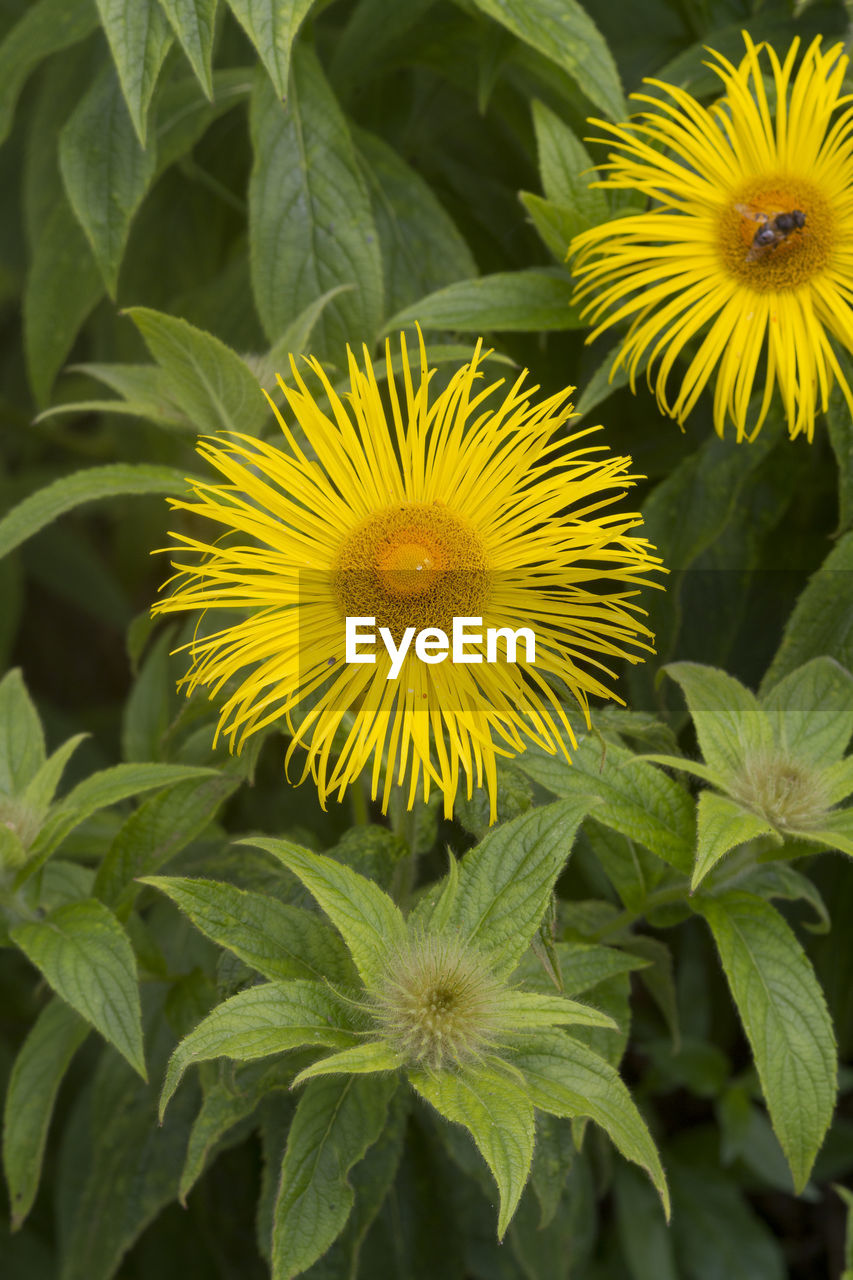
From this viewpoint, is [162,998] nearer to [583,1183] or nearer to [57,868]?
[57,868]

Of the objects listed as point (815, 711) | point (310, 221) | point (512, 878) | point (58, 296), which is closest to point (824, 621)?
point (815, 711)

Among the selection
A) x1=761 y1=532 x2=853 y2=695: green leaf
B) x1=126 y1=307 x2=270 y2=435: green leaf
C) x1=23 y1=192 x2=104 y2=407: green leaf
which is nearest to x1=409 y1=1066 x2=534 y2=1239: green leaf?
x1=761 y1=532 x2=853 y2=695: green leaf

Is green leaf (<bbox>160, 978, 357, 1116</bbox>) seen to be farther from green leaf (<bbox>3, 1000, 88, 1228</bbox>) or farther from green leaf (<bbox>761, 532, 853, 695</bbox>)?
green leaf (<bbox>761, 532, 853, 695</bbox>)

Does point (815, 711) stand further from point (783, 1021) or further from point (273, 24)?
point (273, 24)

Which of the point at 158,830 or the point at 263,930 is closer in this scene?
the point at 263,930

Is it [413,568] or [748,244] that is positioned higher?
[748,244]

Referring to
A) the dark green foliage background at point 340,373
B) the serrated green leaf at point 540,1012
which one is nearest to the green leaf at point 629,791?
the dark green foliage background at point 340,373

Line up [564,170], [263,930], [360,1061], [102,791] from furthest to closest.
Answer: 1. [564,170]
2. [102,791]
3. [263,930]
4. [360,1061]
